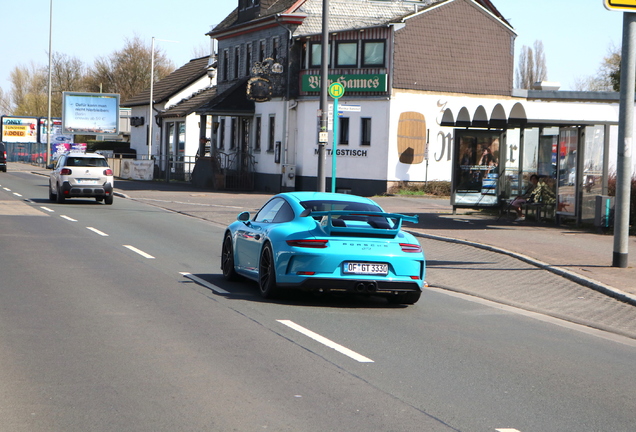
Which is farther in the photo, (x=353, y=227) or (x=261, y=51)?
(x=261, y=51)

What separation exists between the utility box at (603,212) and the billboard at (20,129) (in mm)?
86260

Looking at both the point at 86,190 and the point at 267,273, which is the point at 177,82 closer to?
the point at 86,190

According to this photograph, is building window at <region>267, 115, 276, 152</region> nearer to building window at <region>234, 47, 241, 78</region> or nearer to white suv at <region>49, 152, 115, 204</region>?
building window at <region>234, 47, 241, 78</region>

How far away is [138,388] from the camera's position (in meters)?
6.43

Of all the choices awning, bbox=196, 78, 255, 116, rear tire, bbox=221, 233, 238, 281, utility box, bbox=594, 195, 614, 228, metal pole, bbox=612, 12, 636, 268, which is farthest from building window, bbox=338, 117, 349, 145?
rear tire, bbox=221, 233, 238, 281

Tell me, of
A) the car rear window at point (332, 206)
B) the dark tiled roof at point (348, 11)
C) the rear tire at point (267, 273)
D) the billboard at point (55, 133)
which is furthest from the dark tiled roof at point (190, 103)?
the rear tire at point (267, 273)

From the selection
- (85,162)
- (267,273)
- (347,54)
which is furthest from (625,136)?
(347,54)

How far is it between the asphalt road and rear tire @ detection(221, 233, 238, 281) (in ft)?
0.80

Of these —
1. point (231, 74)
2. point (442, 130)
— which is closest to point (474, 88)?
point (442, 130)

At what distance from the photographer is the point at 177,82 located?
6556cm

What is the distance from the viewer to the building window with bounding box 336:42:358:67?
1553 inches

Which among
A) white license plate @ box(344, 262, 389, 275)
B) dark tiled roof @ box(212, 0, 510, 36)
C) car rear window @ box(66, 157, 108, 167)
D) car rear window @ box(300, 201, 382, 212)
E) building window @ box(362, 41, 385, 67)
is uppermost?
dark tiled roof @ box(212, 0, 510, 36)

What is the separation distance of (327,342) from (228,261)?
453cm

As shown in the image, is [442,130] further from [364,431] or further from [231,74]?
[364,431]
